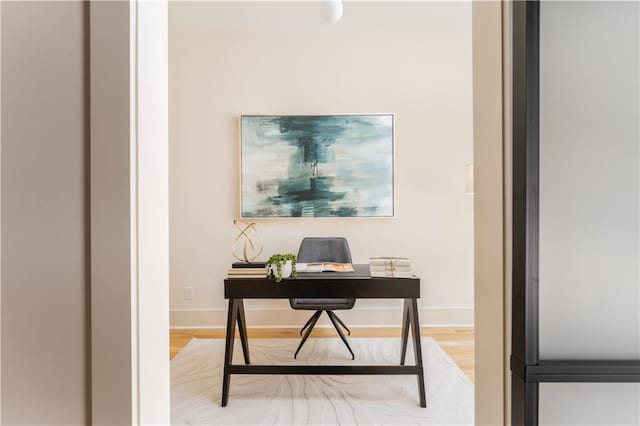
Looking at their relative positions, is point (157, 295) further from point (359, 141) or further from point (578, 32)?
point (359, 141)

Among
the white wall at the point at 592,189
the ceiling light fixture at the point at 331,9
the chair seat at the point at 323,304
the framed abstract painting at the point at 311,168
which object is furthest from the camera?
the framed abstract painting at the point at 311,168

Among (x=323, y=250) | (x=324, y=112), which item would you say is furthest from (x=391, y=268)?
(x=324, y=112)

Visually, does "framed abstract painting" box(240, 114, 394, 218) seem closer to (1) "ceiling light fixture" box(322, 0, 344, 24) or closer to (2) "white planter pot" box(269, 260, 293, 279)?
(1) "ceiling light fixture" box(322, 0, 344, 24)

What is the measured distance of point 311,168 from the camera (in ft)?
12.2

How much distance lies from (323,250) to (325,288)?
3.44 feet

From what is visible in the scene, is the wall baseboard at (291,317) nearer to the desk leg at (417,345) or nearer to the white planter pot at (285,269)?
the desk leg at (417,345)

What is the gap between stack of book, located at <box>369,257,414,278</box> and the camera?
2.36m

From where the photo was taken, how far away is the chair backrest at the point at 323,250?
3.31 meters

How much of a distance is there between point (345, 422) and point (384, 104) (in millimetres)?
2825

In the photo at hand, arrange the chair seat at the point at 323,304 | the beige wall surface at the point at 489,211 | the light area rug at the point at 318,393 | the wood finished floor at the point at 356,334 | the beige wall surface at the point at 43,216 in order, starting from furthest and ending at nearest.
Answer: the wood finished floor at the point at 356,334, the chair seat at the point at 323,304, the light area rug at the point at 318,393, the beige wall surface at the point at 489,211, the beige wall surface at the point at 43,216

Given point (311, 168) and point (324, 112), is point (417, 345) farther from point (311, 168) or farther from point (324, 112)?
point (324, 112)

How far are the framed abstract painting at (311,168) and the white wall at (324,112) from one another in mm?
111

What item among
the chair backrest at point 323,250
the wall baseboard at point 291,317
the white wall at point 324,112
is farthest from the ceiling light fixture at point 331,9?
the wall baseboard at point 291,317

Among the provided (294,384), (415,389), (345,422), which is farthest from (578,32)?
(294,384)
